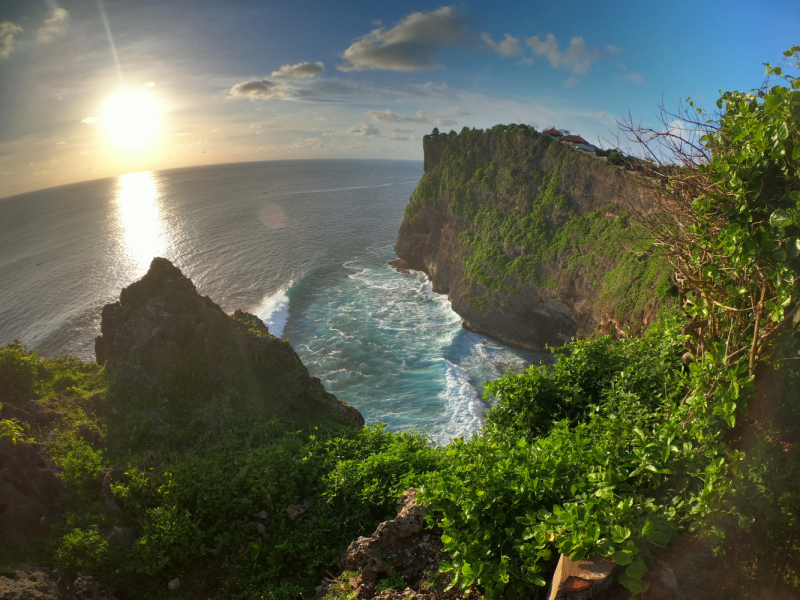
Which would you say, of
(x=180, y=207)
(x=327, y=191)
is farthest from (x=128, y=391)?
(x=327, y=191)

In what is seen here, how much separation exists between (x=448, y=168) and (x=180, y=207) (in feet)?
281

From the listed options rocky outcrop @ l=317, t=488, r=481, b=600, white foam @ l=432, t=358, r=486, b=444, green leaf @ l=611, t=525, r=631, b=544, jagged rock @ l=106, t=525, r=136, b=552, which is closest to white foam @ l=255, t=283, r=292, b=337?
white foam @ l=432, t=358, r=486, b=444

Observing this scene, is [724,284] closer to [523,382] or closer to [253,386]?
[523,382]

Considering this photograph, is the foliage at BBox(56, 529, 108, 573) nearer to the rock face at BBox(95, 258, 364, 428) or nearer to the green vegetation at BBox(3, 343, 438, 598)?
the green vegetation at BBox(3, 343, 438, 598)

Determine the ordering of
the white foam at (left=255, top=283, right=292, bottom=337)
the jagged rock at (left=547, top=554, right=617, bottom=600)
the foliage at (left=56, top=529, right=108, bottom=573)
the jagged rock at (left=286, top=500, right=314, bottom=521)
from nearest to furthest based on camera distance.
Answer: the jagged rock at (left=547, top=554, right=617, bottom=600), the foliage at (left=56, top=529, right=108, bottom=573), the jagged rock at (left=286, top=500, right=314, bottom=521), the white foam at (left=255, top=283, right=292, bottom=337)

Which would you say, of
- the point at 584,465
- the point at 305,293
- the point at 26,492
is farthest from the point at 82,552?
the point at 305,293

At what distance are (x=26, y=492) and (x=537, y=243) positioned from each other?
38071mm

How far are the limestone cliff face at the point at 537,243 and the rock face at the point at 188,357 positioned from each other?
21989 mm

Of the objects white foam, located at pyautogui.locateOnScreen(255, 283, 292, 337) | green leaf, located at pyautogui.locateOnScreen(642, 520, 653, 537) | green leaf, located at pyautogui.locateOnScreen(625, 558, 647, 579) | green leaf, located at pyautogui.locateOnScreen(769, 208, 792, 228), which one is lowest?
white foam, located at pyautogui.locateOnScreen(255, 283, 292, 337)

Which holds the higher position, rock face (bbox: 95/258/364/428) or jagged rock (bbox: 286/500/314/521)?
rock face (bbox: 95/258/364/428)

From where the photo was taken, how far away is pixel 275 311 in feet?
141

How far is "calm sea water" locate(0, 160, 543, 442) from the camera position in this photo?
100.0ft

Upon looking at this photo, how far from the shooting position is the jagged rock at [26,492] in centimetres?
855

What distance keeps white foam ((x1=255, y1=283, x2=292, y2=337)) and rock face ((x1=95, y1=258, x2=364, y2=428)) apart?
20767 millimetres
